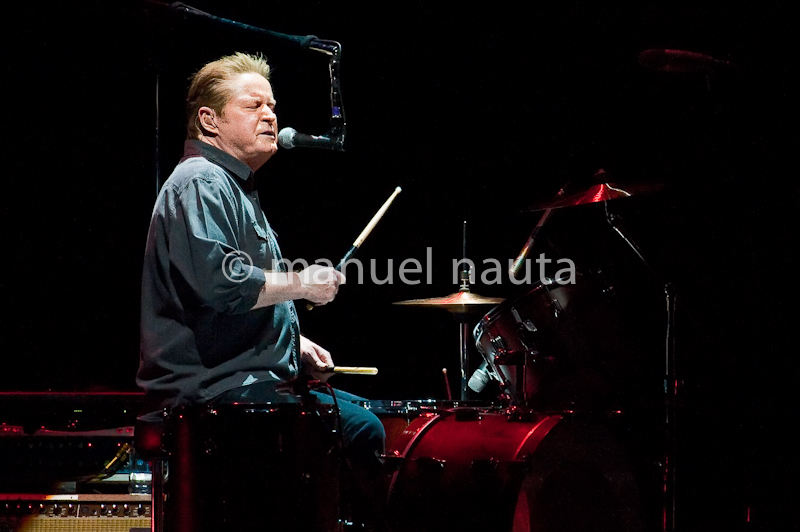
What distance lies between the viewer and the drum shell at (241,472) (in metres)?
1.87

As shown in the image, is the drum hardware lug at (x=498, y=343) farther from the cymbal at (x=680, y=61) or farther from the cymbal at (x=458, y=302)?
the cymbal at (x=680, y=61)

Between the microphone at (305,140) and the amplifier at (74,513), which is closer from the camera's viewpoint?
the microphone at (305,140)

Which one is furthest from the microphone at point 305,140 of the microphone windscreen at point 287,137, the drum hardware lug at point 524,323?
the drum hardware lug at point 524,323

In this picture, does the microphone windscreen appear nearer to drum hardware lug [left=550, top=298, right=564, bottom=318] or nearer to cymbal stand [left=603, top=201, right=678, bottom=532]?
drum hardware lug [left=550, top=298, right=564, bottom=318]

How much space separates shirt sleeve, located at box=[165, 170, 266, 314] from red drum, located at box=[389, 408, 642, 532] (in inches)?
46.1

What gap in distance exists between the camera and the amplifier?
3088mm

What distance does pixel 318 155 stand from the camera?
454cm

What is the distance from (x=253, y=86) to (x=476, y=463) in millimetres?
1452

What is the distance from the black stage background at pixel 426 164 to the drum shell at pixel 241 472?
1973mm

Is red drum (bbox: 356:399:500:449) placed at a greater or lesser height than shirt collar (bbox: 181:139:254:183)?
lesser

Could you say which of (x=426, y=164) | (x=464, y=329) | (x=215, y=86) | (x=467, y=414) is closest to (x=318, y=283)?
(x=215, y=86)

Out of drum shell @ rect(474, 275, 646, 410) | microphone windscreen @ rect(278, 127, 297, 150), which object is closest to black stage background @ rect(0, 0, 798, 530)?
drum shell @ rect(474, 275, 646, 410)

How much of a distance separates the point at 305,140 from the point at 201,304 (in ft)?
1.90

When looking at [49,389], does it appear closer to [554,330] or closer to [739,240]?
[554,330]
